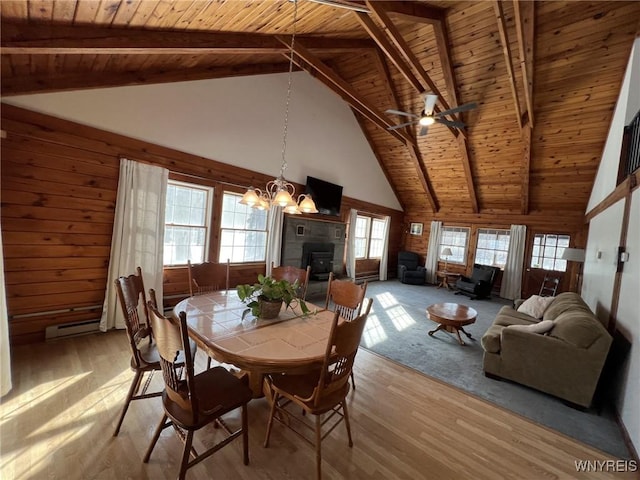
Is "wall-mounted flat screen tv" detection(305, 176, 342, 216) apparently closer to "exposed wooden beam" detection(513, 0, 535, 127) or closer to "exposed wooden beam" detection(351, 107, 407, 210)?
"exposed wooden beam" detection(351, 107, 407, 210)

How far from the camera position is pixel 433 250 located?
8.48 metres

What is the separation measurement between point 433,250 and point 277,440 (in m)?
7.88

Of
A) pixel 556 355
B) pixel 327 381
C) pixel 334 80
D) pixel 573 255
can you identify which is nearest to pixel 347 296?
pixel 327 381

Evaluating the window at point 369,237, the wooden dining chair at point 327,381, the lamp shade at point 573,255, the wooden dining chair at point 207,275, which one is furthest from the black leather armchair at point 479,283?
the wooden dining chair at point 207,275

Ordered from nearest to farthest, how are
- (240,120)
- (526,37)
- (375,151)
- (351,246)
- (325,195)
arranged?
(526,37) < (240,120) < (325,195) < (351,246) < (375,151)

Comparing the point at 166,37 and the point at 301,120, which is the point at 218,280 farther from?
the point at 301,120

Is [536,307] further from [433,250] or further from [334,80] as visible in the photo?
[334,80]

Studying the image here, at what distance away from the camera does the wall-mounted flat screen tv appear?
5.58 m

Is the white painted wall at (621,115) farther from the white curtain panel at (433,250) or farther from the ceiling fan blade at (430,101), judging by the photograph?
the white curtain panel at (433,250)

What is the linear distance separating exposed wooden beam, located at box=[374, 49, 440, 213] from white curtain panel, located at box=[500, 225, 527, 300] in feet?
7.50

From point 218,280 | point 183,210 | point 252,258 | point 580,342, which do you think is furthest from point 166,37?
point 580,342

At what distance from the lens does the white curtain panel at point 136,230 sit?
3184 mm

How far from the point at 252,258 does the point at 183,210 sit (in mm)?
1504

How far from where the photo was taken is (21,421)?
179cm
